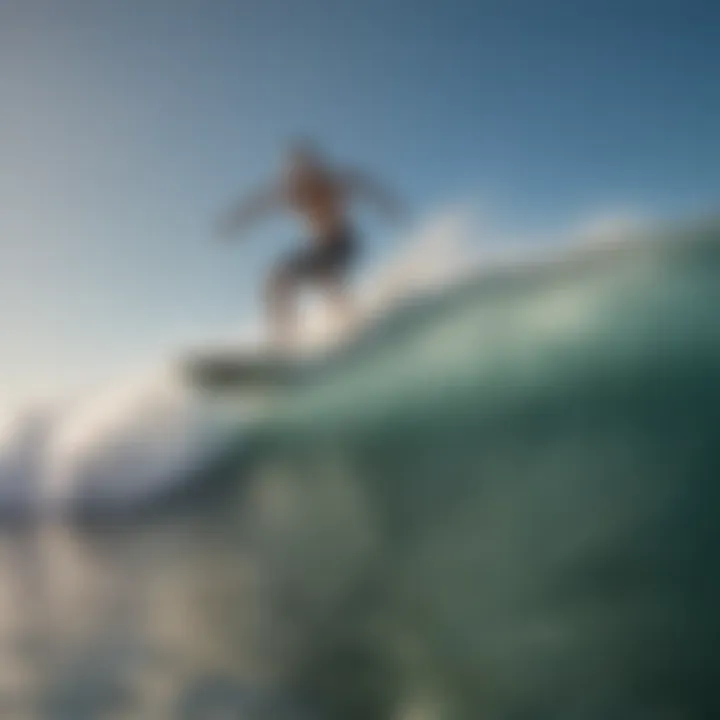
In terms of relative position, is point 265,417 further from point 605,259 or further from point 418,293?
point 605,259

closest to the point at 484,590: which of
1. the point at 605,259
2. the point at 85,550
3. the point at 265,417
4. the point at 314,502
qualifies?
the point at 314,502

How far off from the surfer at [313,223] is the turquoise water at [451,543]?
11 centimetres

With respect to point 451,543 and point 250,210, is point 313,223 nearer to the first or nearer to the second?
point 250,210

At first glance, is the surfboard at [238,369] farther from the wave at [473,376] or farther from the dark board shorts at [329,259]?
the dark board shorts at [329,259]

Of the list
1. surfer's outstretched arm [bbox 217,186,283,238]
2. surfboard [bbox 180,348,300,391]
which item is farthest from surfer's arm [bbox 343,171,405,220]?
surfboard [bbox 180,348,300,391]

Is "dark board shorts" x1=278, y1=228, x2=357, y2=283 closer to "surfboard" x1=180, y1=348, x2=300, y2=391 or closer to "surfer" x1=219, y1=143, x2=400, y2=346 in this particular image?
"surfer" x1=219, y1=143, x2=400, y2=346

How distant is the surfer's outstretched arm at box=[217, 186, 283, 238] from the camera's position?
4.89ft

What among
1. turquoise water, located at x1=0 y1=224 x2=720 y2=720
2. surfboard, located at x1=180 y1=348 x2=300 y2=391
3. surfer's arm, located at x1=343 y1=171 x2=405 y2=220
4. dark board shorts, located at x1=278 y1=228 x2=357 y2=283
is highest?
surfer's arm, located at x1=343 y1=171 x2=405 y2=220

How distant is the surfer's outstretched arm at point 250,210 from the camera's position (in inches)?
58.6

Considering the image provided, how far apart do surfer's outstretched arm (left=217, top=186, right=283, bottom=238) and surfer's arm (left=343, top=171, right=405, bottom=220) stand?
4.8 inches

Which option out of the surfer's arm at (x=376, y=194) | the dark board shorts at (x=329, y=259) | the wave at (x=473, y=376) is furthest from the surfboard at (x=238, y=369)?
the surfer's arm at (x=376, y=194)

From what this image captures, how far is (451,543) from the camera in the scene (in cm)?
133

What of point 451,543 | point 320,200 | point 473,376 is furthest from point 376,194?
point 451,543

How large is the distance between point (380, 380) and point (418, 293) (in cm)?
16
